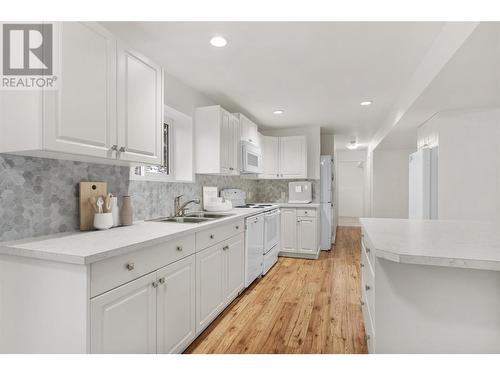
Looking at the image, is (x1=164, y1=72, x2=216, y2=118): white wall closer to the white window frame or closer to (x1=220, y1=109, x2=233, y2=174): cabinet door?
the white window frame

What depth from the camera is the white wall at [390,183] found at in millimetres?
6254

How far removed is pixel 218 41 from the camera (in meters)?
2.05

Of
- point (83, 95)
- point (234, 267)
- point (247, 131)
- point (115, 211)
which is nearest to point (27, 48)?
point (83, 95)

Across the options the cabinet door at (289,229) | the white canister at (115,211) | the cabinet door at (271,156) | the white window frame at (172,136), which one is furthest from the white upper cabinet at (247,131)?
the white canister at (115,211)

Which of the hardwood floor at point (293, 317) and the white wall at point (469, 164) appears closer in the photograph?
the hardwood floor at point (293, 317)

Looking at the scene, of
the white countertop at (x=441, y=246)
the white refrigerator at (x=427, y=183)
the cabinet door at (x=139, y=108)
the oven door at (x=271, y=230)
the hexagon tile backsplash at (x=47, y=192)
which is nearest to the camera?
Answer: the white countertop at (x=441, y=246)

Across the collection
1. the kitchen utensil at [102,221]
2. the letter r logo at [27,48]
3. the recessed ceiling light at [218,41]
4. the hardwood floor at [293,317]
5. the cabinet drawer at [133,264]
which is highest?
the recessed ceiling light at [218,41]

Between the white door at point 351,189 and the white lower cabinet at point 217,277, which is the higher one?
the white door at point 351,189

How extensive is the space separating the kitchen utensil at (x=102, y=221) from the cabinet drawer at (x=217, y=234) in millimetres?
605

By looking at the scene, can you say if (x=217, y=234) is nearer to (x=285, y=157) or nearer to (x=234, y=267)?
(x=234, y=267)

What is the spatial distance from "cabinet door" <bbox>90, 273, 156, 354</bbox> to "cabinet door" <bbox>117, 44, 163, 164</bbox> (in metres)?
0.83

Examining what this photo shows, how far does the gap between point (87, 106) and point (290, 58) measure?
5.43 feet
